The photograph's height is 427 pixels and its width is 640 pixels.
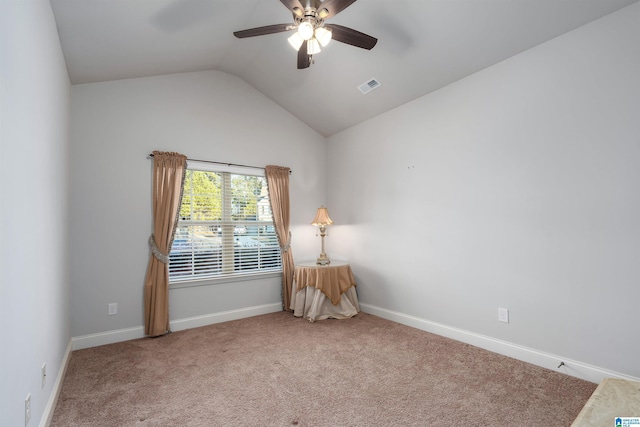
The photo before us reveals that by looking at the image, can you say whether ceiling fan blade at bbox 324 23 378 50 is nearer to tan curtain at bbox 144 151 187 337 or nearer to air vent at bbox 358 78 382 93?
air vent at bbox 358 78 382 93

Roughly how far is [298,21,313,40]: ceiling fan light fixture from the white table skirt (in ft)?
9.47

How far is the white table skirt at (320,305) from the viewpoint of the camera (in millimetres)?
4062

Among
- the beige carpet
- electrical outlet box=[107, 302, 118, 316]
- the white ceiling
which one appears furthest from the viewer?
electrical outlet box=[107, 302, 118, 316]

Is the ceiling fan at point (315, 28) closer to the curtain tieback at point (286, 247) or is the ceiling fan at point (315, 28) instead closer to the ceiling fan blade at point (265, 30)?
the ceiling fan blade at point (265, 30)

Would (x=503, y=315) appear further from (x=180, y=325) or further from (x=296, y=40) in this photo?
(x=180, y=325)

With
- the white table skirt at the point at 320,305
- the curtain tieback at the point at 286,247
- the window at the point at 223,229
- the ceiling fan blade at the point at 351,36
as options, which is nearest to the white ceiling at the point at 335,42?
the ceiling fan blade at the point at 351,36

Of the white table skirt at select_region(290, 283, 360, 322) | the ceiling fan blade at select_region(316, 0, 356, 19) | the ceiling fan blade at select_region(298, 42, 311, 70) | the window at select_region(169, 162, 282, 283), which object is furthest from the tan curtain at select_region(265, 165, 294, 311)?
the ceiling fan blade at select_region(316, 0, 356, 19)

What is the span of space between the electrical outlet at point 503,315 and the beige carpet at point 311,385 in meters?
0.33

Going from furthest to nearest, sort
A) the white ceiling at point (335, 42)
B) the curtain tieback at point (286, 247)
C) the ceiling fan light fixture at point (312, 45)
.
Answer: the curtain tieback at point (286, 247) < the white ceiling at point (335, 42) < the ceiling fan light fixture at point (312, 45)

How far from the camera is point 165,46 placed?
10.3 feet

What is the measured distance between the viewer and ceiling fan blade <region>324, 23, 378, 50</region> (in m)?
2.32

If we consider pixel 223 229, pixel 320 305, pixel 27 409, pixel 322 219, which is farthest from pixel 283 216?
pixel 27 409

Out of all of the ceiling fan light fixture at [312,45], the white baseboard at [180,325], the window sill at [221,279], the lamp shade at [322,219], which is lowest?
the white baseboard at [180,325]

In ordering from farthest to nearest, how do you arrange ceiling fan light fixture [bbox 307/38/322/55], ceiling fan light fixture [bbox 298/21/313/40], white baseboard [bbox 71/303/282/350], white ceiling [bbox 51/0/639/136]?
white baseboard [bbox 71/303/282/350]
white ceiling [bbox 51/0/639/136]
ceiling fan light fixture [bbox 307/38/322/55]
ceiling fan light fixture [bbox 298/21/313/40]
